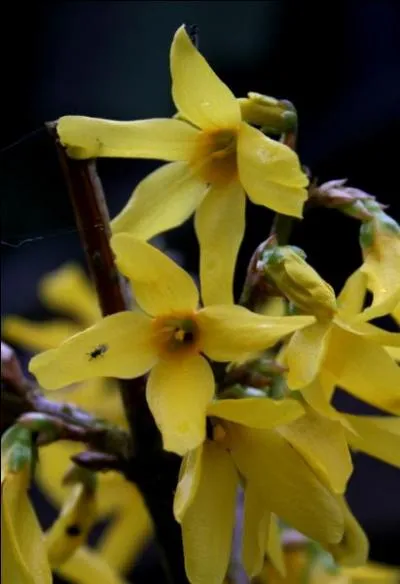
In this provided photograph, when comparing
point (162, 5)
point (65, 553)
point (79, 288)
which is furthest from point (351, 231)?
point (65, 553)

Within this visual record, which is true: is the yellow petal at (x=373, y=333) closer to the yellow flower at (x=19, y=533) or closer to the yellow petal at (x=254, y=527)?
the yellow petal at (x=254, y=527)

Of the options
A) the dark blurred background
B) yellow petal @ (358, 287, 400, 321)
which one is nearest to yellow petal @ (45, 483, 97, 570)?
yellow petal @ (358, 287, 400, 321)

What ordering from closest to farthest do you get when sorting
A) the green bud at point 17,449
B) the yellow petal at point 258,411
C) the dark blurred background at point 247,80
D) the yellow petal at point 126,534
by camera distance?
the yellow petal at point 258,411 → the green bud at point 17,449 → the yellow petal at point 126,534 → the dark blurred background at point 247,80

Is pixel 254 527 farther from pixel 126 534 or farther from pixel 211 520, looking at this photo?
pixel 126 534

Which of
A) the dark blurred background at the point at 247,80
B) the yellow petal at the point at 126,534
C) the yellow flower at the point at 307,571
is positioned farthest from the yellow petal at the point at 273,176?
the dark blurred background at the point at 247,80

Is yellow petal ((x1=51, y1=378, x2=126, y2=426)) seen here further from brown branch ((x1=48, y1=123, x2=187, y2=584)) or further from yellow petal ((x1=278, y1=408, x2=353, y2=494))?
yellow petal ((x1=278, y1=408, x2=353, y2=494))

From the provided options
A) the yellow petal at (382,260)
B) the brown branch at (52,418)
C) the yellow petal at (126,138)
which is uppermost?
the yellow petal at (126,138)
